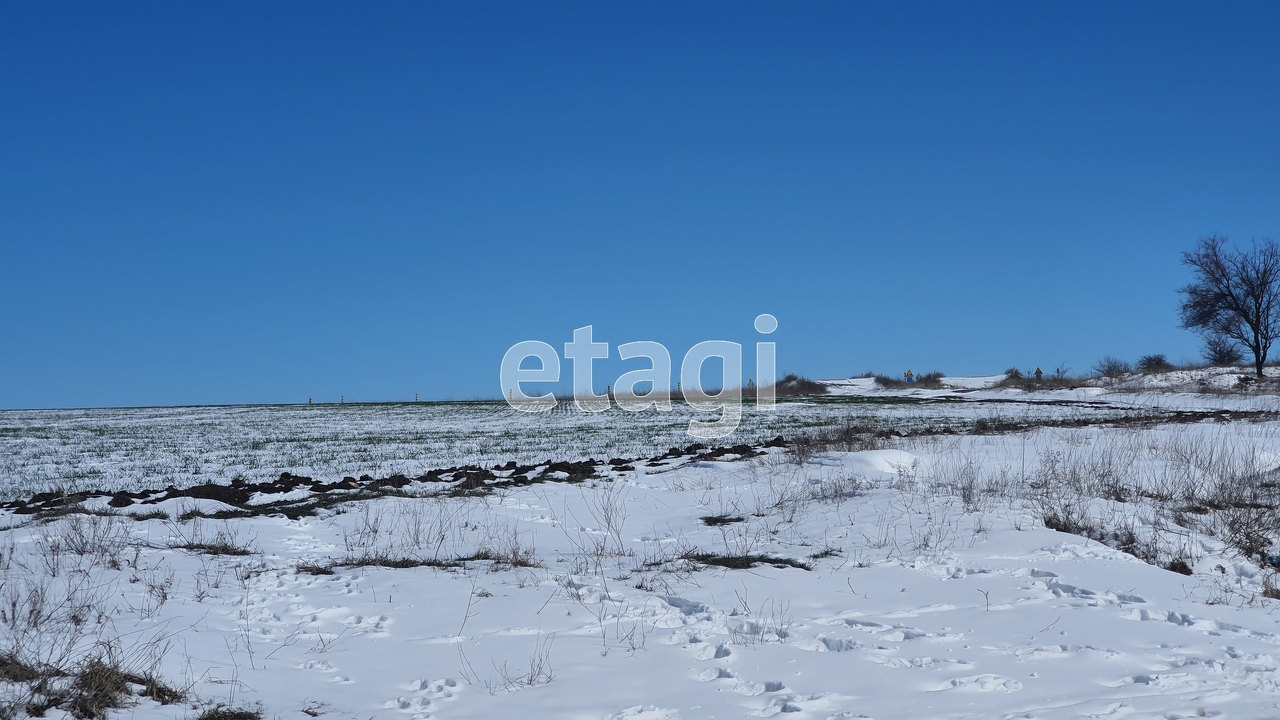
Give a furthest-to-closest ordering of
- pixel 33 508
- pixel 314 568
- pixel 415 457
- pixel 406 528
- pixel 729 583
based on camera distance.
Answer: pixel 415 457 → pixel 33 508 → pixel 406 528 → pixel 314 568 → pixel 729 583

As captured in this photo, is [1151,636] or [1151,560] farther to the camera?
[1151,560]

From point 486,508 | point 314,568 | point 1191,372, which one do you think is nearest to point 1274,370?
point 1191,372

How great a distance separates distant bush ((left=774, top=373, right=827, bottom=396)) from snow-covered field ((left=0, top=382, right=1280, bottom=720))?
2063 inches

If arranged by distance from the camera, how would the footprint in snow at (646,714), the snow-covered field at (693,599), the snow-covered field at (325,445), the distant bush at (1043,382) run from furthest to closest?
the distant bush at (1043,382)
the snow-covered field at (325,445)
the snow-covered field at (693,599)
the footprint in snow at (646,714)

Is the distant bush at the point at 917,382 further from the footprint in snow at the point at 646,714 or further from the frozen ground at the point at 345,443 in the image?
the footprint in snow at the point at 646,714

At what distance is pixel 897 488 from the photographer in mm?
10828

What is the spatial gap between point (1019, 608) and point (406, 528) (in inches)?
257

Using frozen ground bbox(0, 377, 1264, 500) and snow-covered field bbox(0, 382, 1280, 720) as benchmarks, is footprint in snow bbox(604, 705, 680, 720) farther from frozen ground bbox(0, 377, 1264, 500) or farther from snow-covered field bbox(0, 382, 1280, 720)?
frozen ground bbox(0, 377, 1264, 500)

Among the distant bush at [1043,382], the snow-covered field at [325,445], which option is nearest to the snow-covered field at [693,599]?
the snow-covered field at [325,445]

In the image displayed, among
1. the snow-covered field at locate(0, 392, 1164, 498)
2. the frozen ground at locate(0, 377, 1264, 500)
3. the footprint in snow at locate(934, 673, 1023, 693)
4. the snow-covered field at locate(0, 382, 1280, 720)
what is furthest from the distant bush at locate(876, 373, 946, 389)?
the footprint in snow at locate(934, 673, 1023, 693)

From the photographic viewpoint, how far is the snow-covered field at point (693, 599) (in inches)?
172

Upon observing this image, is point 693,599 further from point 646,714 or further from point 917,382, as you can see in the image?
point 917,382

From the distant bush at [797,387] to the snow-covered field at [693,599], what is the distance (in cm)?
5240

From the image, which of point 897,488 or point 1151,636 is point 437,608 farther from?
point 897,488
